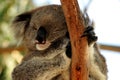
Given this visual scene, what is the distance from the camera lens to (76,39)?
3139mm

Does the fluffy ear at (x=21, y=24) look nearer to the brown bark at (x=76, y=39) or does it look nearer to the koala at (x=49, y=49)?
the koala at (x=49, y=49)

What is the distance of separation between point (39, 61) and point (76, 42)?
0.56 metres

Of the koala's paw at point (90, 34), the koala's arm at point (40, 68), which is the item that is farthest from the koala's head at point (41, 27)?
the koala's paw at point (90, 34)

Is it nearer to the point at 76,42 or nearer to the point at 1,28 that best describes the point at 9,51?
the point at 1,28

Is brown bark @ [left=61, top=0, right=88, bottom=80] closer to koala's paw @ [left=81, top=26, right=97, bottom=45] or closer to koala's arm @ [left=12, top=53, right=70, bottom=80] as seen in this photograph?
koala's paw @ [left=81, top=26, right=97, bottom=45]

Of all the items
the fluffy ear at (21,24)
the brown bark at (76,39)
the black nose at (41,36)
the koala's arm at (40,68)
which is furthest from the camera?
the fluffy ear at (21,24)

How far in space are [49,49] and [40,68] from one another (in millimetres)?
197

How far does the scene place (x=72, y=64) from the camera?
3221 millimetres

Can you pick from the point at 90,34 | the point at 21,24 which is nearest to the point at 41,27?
the point at 21,24

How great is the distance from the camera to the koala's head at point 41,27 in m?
3.72

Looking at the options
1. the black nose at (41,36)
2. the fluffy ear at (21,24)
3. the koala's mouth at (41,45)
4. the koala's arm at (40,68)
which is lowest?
the koala's arm at (40,68)

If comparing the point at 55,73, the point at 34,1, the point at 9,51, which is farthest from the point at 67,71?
the point at 34,1

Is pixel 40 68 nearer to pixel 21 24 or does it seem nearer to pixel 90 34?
pixel 90 34

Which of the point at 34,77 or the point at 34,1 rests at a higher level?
the point at 34,1
